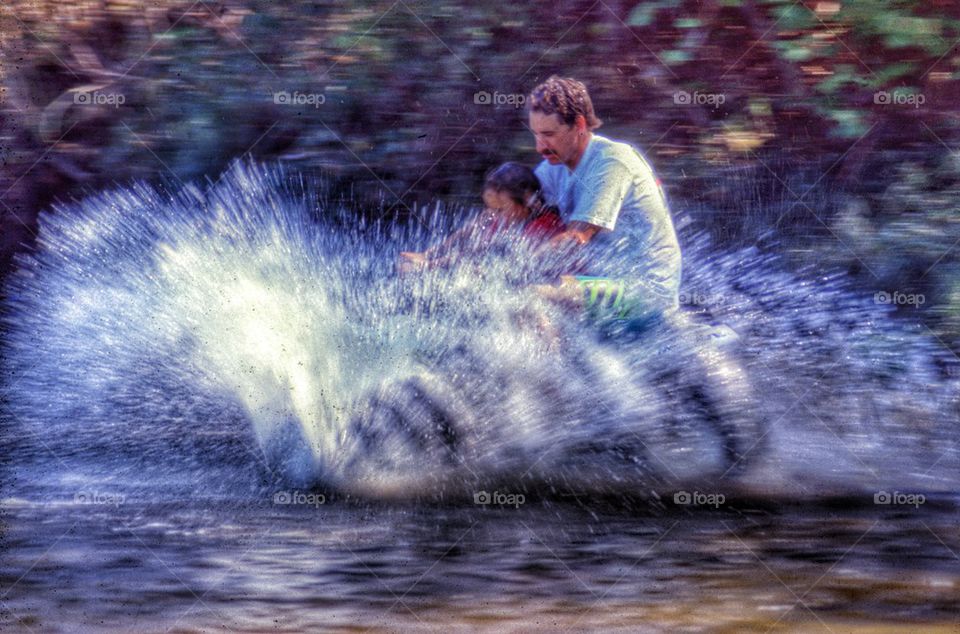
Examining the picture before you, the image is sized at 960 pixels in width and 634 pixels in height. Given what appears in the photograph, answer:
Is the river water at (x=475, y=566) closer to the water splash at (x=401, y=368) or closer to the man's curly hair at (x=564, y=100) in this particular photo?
the water splash at (x=401, y=368)

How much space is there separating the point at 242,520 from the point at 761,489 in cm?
234

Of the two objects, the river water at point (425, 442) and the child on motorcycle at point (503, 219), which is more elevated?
the child on motorcycle at point (503, 219)

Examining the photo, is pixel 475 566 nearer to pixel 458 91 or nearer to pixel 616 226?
pixel 616 226

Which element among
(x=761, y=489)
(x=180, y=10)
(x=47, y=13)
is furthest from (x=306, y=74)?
(x=761, y=489)

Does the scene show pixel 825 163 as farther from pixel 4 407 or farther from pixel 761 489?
pixel 4 407

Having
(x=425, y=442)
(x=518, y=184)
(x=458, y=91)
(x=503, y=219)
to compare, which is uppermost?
(x=458, y=91)

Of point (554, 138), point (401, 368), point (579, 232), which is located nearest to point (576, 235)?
point (579, 232)

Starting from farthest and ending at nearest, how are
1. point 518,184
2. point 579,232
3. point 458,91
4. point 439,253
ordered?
1. point 458,91
2. point 439,253
3. point 518,184
4. point 579,232

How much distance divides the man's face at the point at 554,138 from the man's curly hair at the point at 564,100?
0.03m

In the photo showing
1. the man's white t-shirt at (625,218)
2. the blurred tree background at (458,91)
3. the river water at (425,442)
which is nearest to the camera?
the river water at (425,442)

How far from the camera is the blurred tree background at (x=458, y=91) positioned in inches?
287

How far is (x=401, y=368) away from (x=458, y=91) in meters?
1.54

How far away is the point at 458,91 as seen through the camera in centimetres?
739

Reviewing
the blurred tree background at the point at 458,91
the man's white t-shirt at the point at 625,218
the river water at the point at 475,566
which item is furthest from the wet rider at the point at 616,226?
the river water at the point at 475,566
